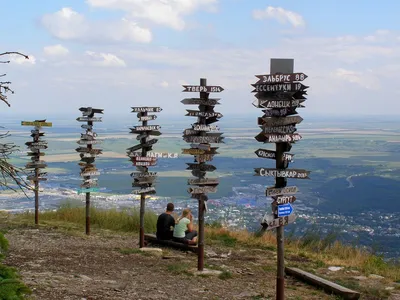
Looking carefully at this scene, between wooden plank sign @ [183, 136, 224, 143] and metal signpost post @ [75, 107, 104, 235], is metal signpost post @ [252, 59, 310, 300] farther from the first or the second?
metal signpost post @ [75, 107, 104, 235]

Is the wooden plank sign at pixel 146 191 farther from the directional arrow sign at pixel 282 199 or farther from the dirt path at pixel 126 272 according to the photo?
the directional arrow sign at pixel 282 199

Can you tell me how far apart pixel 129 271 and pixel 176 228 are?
2997 millimetres

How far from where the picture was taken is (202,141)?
10.2 metres

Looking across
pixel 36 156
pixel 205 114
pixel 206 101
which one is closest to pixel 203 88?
pixel 206 101

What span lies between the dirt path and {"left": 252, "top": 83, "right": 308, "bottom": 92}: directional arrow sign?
11.3ft

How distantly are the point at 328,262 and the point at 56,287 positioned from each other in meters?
6.65

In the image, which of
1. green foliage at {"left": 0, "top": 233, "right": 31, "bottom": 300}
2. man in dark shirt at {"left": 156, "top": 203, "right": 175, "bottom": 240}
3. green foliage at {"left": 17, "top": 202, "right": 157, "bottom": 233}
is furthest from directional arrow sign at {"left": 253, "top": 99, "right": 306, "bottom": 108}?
green foliage at {"left": 17, "top": 202, "right": 157, "bottom": 233}

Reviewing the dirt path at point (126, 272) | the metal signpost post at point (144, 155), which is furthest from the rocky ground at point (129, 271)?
the metal signpost post at point (144, 155)

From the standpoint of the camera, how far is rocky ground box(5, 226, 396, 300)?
827 cm

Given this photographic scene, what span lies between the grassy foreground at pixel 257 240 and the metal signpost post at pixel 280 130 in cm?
418

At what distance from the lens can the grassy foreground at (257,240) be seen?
1209cm

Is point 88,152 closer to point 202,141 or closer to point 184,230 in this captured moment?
point 184,230

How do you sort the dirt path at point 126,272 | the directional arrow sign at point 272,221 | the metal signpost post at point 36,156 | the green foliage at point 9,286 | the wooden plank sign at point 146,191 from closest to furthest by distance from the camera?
the green foliage at point 9,286 < the directional arrow sign at point 272,221 < the dirt path at point 126,272 < the wooden plank sign at point 146,191 < the metal signpost post at point 36,156

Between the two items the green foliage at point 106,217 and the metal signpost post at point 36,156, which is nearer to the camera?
the metal signpost post at point 36,156
